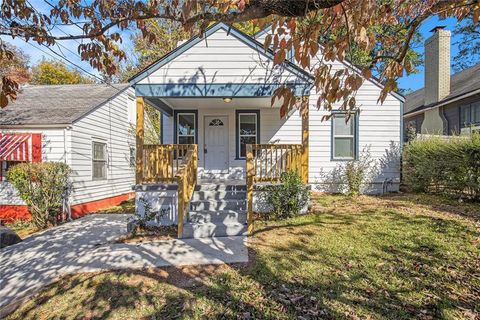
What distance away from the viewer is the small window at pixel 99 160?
10930mm

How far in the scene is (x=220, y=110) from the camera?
1000 centimetres

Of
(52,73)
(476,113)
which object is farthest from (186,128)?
(52,73)

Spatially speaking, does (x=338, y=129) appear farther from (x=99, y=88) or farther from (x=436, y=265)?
(x=99, y=88)

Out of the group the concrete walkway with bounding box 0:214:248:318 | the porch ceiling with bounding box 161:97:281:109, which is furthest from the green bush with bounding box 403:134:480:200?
the concrete walkway with bounding box 0:214:248:318

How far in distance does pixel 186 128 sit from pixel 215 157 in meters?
1.47

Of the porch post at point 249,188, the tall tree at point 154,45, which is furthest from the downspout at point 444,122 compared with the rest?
the tall tree at point 154,45

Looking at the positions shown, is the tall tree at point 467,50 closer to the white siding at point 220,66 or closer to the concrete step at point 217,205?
the white siding at point 220,66

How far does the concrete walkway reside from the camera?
430 cm

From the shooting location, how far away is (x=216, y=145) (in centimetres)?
1007

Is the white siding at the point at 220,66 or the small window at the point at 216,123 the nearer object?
the white siding at the point at 220,66

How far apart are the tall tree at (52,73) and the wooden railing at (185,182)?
26246 mm

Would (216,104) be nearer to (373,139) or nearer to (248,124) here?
(248,124)

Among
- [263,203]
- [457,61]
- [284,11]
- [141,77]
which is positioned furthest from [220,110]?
[457,61]

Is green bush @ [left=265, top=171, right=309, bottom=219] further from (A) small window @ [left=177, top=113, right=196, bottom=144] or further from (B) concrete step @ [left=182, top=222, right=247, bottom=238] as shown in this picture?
(A) small window @ [left=177, top=113, right=196, bottom=144]
